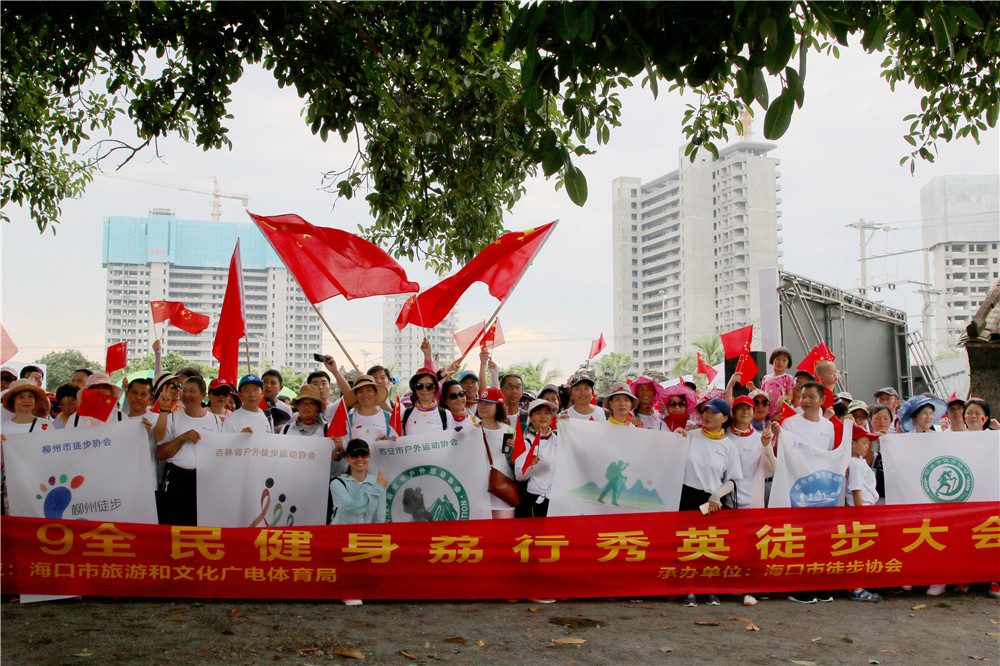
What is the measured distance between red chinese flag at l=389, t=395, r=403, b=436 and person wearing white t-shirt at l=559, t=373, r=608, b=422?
1.32 m

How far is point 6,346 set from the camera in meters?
8.91

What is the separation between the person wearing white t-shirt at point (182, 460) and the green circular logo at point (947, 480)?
229 inches

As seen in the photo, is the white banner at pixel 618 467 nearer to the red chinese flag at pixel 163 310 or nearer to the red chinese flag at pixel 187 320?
the red chinese flag at pixel 187 320

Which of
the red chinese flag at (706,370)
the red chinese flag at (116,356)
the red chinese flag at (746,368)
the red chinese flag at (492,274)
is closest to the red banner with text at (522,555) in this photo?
the red chinese flag at (746,368)

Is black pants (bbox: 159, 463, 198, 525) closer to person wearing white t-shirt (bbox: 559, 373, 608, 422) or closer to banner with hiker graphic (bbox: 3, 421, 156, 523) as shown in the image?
banner with hiker graphic (bbox: 3, 421, 156, 523)

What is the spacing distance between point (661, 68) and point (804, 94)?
71 cm

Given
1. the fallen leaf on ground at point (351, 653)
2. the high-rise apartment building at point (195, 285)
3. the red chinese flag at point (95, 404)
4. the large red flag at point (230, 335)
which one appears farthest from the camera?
the high-rise apartment building at point (195, 285)

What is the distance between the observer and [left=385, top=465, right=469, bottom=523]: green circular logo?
245 inches

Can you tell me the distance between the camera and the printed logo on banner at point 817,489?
21.2ft

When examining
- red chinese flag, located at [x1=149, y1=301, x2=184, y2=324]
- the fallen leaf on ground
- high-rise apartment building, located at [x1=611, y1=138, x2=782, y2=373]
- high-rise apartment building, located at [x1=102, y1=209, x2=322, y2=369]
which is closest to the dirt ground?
the fallen leaf on ground

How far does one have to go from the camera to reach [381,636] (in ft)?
16.7

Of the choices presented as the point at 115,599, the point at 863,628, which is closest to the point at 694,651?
the point at 863,628

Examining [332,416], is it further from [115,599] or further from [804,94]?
[804,94]

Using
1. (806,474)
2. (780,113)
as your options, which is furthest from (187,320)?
(780,113)
